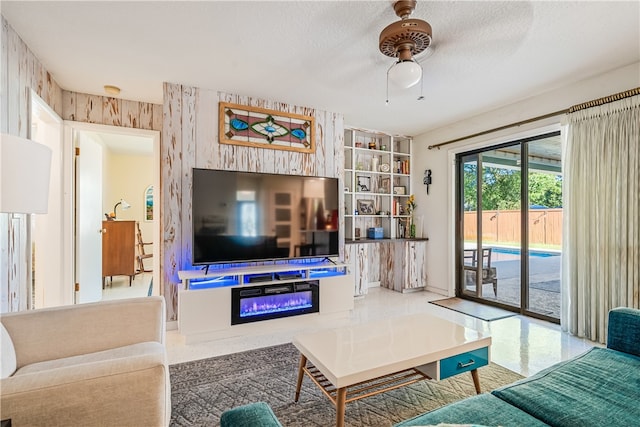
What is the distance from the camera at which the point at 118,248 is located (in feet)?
17.4

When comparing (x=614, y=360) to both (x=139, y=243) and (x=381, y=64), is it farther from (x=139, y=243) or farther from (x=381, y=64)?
(x=139, y=243)

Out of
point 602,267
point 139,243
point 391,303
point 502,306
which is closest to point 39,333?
point 391,303

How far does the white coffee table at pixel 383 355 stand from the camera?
1.56 m

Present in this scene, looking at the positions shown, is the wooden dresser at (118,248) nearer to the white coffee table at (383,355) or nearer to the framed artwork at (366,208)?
the framed artwork at (366,208)

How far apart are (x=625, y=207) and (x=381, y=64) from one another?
2.42 meters

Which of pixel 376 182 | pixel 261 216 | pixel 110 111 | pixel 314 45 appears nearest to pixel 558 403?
pixel 314 45

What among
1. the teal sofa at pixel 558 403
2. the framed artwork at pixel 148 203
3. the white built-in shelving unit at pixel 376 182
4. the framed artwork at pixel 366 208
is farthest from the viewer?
the framed artwork at pixel 148 203

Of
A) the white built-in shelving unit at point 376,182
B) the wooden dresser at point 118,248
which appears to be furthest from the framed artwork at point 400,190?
the wooden dresser at point 118,248

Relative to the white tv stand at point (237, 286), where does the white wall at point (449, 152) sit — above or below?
above

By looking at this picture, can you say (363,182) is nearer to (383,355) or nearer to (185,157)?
(185,157)

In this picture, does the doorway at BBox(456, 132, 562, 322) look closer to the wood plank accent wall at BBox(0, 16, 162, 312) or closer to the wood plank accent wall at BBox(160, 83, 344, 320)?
the wood plank accent wall at BBox(160, 83, 344, 320)

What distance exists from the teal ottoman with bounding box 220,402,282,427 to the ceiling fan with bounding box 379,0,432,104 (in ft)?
6.97

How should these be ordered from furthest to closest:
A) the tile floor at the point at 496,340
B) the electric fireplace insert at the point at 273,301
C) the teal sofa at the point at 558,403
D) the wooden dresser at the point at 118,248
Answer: the wooden dresser at the point at 118,248, the electric fireplace insert at the point at 273,301, the tile floor at the point at 496,340, the teal sofa at the point at 558,403

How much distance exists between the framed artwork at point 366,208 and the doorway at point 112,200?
2.81 meters
